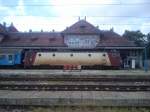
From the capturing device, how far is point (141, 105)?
1027 centimetres

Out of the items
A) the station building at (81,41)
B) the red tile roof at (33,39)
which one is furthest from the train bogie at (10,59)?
the red tile roof at (33,39)

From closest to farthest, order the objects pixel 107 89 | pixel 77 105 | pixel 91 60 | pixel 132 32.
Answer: pixel 77 105 → pixel 107 89 → pixel 91 60 → pixel 132 32

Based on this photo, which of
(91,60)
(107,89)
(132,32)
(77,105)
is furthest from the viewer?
(132,32)

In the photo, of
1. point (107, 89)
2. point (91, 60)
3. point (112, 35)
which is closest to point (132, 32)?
point (112, 35)

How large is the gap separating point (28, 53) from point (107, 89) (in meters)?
30.7

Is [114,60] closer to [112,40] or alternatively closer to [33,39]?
[112,40]

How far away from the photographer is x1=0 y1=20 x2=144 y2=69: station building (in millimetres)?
54125

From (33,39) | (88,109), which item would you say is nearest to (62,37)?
(33,39)

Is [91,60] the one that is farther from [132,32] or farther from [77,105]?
[132,32]

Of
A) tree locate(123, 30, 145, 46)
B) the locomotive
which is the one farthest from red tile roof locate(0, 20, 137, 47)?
tree locate(123, 30, 145, 46)

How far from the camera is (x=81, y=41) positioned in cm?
5691

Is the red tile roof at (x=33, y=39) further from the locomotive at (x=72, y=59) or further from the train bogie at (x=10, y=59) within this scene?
the locomotive at (x=72, y=59)

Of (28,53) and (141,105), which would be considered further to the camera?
(28,53)

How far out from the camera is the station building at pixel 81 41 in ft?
178
